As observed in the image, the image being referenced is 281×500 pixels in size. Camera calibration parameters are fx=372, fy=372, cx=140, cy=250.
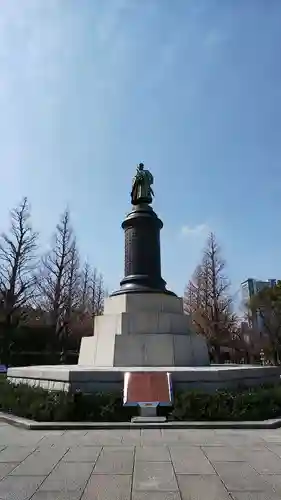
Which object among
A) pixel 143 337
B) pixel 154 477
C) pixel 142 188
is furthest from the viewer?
pixel 142 188

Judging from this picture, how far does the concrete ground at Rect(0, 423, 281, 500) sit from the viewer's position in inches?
174

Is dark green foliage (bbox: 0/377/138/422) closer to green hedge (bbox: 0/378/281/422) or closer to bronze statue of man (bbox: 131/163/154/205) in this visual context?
green hedge (bbox: 0/378/281/422)

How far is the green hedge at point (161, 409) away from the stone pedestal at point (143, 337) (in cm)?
291

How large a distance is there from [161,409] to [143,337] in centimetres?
345

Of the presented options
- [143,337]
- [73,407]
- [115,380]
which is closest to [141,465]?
[73,407]

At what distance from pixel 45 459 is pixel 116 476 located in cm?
147

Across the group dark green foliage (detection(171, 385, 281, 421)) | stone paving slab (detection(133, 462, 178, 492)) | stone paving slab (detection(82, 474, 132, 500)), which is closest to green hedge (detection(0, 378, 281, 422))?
dark green foliage (detection(171, 385, 281, 421))

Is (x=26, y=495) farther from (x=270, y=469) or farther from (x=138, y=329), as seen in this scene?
(x=138, y=329)

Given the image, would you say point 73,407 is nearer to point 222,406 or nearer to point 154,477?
point 222,406

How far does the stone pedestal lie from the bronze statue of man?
4448 mm

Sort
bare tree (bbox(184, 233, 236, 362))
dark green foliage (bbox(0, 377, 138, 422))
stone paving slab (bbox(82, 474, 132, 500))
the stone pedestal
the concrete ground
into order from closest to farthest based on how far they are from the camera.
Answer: stone paving slab (bbox(82, 474, 132, 500)), the concrete ground, dark green foliage (bbox(0, 377, 138, 422)), the stone pedestal, bare tree (bbox(184, 233, 236, 362))

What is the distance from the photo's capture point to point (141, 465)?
17.8ft

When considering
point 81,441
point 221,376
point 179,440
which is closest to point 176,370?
point 221,376

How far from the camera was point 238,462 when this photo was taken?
561cm
